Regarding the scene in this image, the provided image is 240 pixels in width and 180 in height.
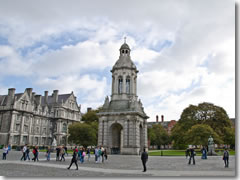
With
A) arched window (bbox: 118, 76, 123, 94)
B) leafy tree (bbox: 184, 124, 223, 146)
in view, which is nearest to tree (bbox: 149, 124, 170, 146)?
leafy tree (bbox: 184, 124, 223, 146)

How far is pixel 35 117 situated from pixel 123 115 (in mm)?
44163

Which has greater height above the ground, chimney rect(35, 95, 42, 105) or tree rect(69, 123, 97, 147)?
chimney rect(35, 95, 42, 105)

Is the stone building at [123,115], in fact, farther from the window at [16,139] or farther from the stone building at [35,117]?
the window at [16,139]

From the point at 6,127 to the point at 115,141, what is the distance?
37198 mm

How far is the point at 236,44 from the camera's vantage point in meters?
12.6

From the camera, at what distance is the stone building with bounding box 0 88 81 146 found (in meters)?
62.1

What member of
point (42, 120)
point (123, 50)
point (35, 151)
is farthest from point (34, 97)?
point (35, 151)

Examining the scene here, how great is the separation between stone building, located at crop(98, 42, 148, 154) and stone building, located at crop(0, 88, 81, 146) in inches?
1385

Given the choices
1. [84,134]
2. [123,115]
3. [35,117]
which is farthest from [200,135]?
[35,117]

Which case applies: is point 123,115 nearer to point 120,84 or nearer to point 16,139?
point 120,84

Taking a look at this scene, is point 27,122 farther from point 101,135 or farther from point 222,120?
point 222,120

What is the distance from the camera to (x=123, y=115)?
36.9 meters

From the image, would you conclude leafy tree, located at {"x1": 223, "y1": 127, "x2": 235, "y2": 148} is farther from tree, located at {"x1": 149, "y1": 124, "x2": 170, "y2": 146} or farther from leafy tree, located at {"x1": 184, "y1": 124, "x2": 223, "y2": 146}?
tree, located at {"x1": 149, "y1": 124, "x2": 170, "y2": 146}

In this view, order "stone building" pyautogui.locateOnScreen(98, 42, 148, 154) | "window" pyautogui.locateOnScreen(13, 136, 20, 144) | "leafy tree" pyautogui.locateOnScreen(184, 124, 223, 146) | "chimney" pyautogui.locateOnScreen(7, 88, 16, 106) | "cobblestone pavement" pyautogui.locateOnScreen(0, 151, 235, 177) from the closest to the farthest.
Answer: "cobblestone pavement" pyautogui.locateOnScreen(0, 151, 235, 177) < "stone building" pyautogui.locateOnScreen(98, 42, 148, 154) < "leafy tree" pyautogui.locateOnScreen(184, 124, 223, 146) < "window" pyautogui.locateOnScreen(13, 136, 20, 144) < "chimney" pyautogui.locateOnScreen(7, 88, 16, 106)
